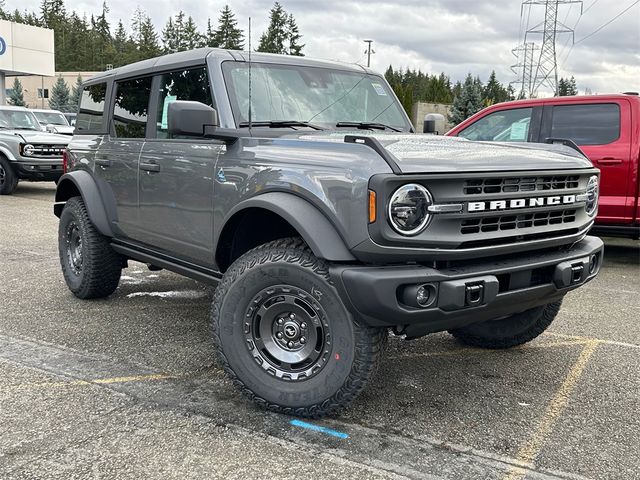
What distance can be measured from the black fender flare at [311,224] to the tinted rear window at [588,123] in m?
5.24

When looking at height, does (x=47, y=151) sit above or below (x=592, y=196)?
above

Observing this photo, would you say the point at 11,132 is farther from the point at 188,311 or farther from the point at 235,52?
the point at 235,52

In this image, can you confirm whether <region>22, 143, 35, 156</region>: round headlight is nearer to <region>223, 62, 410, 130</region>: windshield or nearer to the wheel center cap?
<region>223, 62, 410, 130</region>: windshield

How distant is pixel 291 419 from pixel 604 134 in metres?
5.56

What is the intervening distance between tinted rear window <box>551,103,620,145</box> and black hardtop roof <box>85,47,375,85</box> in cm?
350

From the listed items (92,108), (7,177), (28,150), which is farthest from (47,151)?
(92,108)

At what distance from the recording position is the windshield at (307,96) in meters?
3.85

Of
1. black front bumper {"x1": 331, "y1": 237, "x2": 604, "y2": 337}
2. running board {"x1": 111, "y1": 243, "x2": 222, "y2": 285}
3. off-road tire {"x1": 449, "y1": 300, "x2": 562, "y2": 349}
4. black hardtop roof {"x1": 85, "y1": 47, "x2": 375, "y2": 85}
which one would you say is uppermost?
black hardtop roof {"x1": 85, "y1": 47, "x2": 375, "y2": 85}

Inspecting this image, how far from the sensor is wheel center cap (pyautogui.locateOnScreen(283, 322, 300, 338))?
122 inches

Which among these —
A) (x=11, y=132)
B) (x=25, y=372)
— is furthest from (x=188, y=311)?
(x=11, y=132)

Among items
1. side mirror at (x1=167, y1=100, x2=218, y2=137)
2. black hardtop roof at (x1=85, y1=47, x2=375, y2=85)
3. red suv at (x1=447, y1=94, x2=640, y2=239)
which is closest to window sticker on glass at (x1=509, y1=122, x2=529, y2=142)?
red suv at (x1=447, y1=94, x2=640, y2=239)

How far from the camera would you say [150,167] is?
4234mm

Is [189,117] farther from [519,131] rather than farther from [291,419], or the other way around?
[519,131]

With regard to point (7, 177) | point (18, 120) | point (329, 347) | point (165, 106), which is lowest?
point (329, 347)
